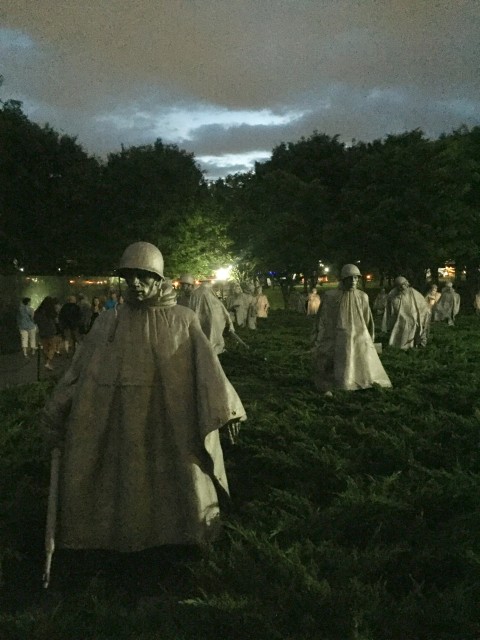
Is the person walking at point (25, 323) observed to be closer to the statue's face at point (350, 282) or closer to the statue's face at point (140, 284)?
the statue's face at point (350, 282)

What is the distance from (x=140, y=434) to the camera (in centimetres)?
479

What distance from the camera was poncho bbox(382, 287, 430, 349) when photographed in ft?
62.1

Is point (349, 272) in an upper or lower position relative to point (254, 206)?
lower

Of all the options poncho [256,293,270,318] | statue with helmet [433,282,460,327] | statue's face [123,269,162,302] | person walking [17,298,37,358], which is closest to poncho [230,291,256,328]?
poncho [256,293,270,318]

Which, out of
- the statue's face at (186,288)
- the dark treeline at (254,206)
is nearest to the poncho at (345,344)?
the statue's face at (186,288)

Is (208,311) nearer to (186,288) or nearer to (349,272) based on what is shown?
(186,288)

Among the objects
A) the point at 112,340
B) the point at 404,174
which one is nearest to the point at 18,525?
the point at 112,340

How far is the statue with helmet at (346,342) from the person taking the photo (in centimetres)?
1148

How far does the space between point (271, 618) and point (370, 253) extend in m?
36.3

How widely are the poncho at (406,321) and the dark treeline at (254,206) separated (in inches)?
674

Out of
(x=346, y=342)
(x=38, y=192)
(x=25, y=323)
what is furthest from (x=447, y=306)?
(x=346, y=342)

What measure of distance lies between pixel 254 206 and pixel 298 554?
4241cm

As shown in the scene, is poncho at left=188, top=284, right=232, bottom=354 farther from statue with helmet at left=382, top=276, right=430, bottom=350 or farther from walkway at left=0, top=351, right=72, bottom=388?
statue with helmet at left=382, top=276, right=430, bottom=350

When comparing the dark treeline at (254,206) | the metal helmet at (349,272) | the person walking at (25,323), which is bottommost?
the person walking at (25,323)
